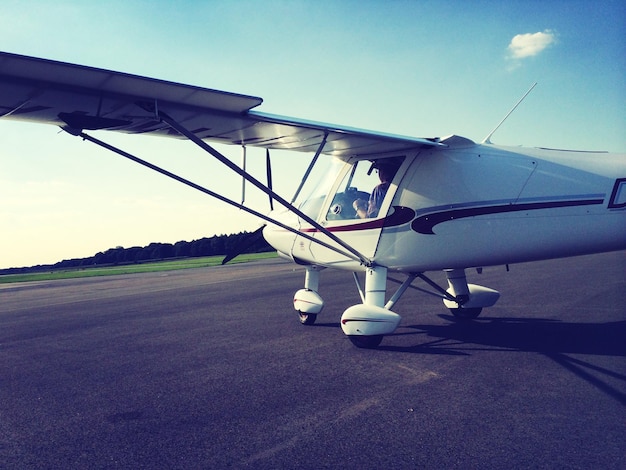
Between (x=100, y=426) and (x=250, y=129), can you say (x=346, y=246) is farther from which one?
(x=100, y=426)

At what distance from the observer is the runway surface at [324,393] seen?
3.38 metres

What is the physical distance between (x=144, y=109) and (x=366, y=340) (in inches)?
155

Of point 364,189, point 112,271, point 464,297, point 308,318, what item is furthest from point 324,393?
point 112,271

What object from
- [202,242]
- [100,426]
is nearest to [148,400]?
[100,426]

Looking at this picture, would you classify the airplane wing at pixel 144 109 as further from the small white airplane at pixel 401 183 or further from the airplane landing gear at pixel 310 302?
the airplane landing gear at pixel 310 302

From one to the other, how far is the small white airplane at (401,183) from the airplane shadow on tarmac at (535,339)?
2.91 feet

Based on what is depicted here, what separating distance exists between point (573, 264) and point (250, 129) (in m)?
14.6

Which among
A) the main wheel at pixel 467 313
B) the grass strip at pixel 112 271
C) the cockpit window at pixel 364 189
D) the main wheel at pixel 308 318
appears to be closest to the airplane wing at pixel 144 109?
the cockpit window at pixel 364 189

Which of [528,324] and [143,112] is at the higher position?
[143,112]

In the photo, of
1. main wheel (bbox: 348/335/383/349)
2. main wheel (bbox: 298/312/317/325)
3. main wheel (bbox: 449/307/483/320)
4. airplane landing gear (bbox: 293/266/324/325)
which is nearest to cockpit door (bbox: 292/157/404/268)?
airplane landing gear (bbox: 293/266/324/325)

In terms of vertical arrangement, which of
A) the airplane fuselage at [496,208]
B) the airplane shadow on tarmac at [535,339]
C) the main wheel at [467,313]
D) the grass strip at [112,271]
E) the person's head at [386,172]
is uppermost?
the person's head at [386,172]

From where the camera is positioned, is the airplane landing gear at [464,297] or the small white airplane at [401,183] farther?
the airplane landing gear at [464,297]

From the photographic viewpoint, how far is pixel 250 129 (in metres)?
6.56

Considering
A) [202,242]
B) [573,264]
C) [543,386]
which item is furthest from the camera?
[202,242]
